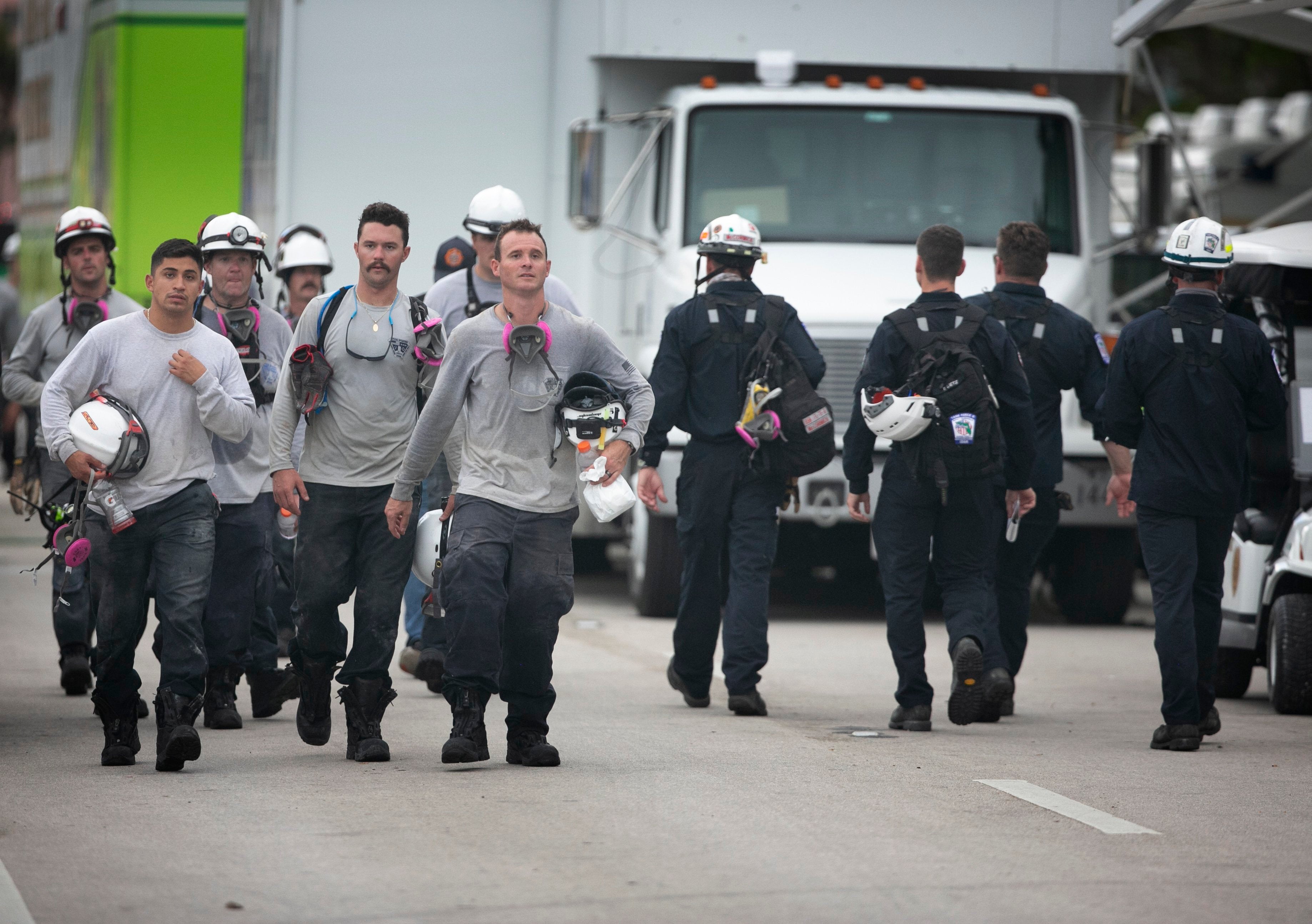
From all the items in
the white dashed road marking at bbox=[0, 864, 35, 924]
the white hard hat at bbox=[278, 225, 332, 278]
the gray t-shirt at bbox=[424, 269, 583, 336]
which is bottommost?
the white dashed road marking at bbox=[0, 864, 35, 924]

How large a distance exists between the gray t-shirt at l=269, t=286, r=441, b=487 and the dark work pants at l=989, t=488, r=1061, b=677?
9.33 ft

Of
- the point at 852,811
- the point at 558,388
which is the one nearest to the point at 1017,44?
the point at 558,388

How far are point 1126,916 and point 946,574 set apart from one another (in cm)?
349

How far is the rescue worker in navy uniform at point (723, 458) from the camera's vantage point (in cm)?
896

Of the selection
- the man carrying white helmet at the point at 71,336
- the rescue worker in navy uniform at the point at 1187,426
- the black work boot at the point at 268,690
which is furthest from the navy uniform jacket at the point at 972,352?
the man carrying white helmet at the point at 71,336

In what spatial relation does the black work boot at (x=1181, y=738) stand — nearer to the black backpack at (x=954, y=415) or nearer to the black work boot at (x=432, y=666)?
the black backpack at (x=954, y=415)

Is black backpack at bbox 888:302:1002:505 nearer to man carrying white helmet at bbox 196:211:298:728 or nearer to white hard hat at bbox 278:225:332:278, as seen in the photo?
man carrying white helmet at bbox 196:211:298:728

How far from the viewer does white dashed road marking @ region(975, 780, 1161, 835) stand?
639 centimetres

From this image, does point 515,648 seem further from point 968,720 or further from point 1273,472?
point 1273,472

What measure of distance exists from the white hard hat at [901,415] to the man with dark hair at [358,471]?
1.85m

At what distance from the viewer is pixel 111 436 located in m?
7.16

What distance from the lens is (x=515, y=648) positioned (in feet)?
24.3

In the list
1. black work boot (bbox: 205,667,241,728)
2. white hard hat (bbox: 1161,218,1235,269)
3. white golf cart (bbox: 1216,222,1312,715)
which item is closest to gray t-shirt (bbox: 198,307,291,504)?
A: black work boot (bbox: 205,667,241,728)

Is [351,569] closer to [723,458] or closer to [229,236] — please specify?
[229,236]
